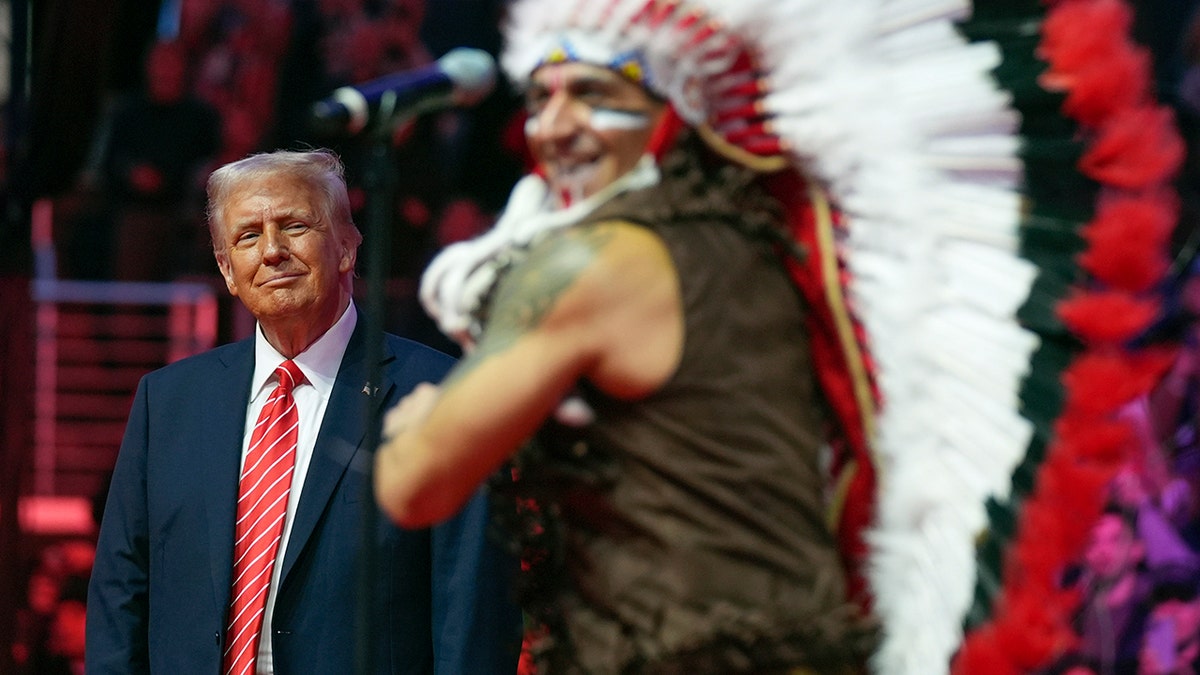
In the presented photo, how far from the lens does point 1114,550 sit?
→ 10.8 feet

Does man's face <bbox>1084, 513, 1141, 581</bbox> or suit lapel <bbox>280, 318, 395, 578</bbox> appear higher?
suit lapel <bbox>280, 318, 395, 578</bbox>

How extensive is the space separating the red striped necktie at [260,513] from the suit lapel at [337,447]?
0.12 ft

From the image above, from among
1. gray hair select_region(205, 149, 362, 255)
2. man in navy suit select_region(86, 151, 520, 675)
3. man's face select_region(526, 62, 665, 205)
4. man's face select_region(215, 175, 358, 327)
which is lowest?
man in navy suit select_region(86, 151, 520, 675)

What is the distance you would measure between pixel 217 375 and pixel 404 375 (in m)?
0.34

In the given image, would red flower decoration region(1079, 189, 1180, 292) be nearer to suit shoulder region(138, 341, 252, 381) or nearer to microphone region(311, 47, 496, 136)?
microphone region(311, 47, 496, 136)

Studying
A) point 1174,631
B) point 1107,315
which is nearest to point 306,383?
point 1107,315

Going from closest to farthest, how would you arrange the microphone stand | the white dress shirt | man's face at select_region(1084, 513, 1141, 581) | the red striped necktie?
the microphone stand < the red striped necktie < the white dress shirt < man's face at select_region(1084, 513, 1141, 581)

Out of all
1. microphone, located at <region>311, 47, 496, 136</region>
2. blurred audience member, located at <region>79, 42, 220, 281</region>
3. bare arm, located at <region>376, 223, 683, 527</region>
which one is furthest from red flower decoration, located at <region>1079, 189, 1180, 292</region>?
blurred audience member, located at <region>79, 42, 220, 281</region>

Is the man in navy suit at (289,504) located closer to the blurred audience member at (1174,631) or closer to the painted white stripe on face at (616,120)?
the painted white stripe on face at (616,120)

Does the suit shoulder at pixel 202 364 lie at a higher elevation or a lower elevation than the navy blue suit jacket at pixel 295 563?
higher

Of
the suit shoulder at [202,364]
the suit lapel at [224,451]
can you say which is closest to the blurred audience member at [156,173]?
the suit shoulder at [202,364]

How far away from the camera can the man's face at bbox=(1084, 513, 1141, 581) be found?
3243 millimetres

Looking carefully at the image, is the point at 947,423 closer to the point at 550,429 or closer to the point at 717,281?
the point at 717,281

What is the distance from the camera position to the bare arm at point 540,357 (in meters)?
1.74
